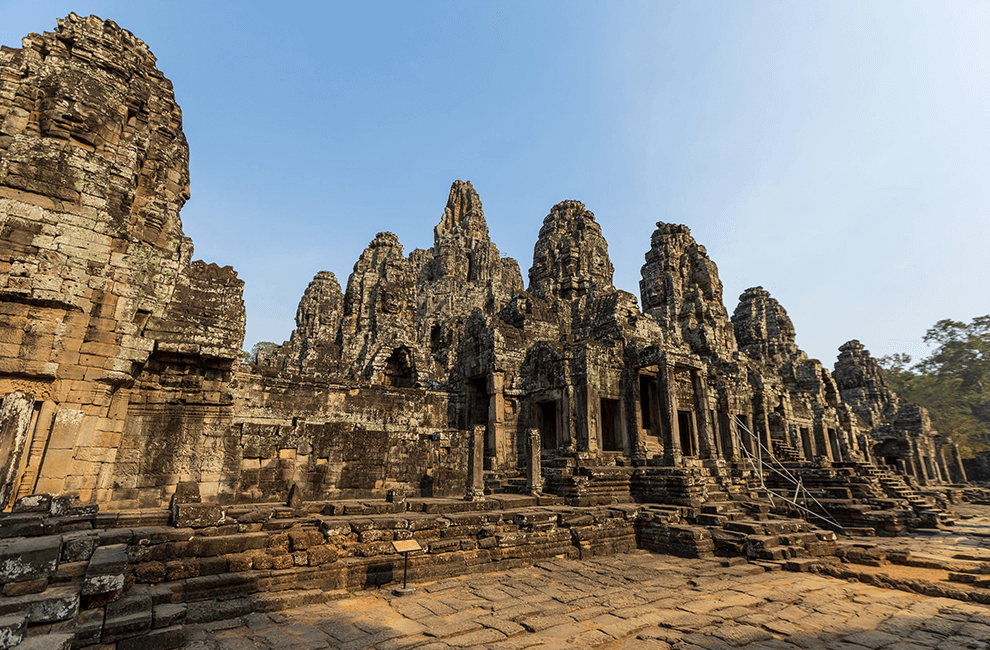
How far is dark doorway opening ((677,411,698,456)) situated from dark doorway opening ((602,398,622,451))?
10.4 feet

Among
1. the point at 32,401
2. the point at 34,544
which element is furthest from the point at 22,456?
the point at 34,544

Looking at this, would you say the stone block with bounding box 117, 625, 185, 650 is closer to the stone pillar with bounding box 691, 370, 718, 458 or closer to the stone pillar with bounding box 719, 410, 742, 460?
the stone pillar with bounding box 691, 370, 718, 458

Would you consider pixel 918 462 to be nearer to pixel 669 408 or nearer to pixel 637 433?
pixel 669 408

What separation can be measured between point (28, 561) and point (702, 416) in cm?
1862

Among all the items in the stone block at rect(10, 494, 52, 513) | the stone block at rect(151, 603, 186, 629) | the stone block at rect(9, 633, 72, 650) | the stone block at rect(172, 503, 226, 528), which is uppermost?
the stone block at rect(10, 494, 52, 513)

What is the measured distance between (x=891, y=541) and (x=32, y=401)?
1909 cm

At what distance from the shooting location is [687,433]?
21562 millimetres

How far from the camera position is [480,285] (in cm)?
6594

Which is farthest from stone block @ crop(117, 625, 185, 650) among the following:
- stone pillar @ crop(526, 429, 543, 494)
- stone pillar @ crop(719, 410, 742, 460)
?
stone pillar @ crop(719, 410, 742, 460)

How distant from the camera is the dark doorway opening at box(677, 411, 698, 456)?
66.5 feet

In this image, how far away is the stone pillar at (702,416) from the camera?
17797 mm

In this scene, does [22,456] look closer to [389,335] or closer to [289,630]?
[289,630]

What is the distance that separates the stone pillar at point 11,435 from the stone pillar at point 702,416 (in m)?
18.7

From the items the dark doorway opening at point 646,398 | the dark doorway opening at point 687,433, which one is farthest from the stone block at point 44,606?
the dark doorway opening at point 687,433
